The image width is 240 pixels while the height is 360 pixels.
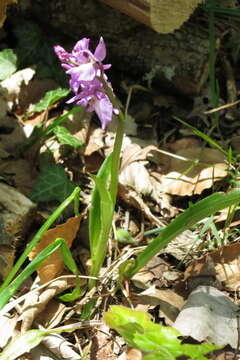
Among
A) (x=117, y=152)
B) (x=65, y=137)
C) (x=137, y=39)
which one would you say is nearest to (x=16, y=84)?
(x=65, y=137)

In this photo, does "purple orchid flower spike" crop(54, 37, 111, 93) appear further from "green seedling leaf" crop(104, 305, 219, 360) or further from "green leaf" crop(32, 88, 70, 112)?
"green leaf" crop(32, 88, 70, 112)

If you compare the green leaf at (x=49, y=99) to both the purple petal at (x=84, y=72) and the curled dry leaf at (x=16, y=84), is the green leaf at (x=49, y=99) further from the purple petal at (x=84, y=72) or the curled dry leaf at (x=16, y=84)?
the purple petal at (x=84, y=72)

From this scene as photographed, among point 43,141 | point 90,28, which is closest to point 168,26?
point 90,28

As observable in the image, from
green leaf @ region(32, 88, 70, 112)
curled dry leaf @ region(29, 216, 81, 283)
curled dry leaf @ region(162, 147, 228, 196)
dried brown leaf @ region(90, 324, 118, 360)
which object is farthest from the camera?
green leaf @ region(32, 88, 70, 112)

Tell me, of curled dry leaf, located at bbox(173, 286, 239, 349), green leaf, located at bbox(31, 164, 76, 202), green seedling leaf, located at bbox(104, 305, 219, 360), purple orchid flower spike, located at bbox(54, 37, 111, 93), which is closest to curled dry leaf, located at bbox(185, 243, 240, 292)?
curled dry leaf, located at bbox(173, 286, 239, 349)

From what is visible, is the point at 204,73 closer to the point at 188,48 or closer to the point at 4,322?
the point at 188,48

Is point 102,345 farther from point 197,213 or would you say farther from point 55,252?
point 197,213
